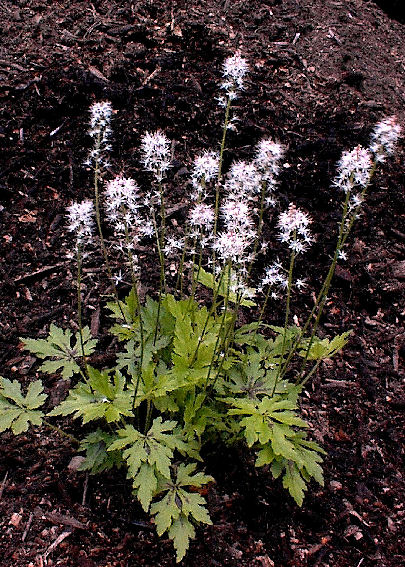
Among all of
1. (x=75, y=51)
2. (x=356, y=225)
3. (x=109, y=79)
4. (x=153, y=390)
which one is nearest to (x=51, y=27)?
(x=75, y=51)

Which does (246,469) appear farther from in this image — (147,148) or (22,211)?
(22,211)

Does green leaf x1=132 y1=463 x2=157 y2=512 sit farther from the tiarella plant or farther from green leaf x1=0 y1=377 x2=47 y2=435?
green leaf x1=0 y1=377 x2=47 y2=435


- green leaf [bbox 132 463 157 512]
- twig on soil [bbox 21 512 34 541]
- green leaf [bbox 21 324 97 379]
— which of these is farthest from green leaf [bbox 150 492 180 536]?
green leaf [bbox 21 324 97 379]

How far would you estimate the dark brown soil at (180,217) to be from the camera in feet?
12.1

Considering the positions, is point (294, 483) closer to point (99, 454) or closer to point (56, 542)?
point (99, 454)

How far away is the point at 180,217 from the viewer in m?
5.45

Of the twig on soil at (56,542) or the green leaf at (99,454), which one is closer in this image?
the twig on soil at (56,542)

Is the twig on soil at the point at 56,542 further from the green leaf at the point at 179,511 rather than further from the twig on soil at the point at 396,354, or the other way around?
the twig on soil at the point at 396,354

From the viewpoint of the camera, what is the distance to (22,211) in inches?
209

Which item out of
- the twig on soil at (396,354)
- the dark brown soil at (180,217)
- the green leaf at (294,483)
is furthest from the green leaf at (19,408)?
the twig on soil at (396,354)

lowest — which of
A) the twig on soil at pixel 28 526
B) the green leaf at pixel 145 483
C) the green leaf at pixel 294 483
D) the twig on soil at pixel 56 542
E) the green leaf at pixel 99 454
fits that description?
the twig on soil at pixel 28 526

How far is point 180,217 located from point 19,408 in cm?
256

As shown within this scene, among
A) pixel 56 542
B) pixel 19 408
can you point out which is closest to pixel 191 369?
pixel 19 408

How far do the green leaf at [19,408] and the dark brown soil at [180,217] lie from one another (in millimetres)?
543
